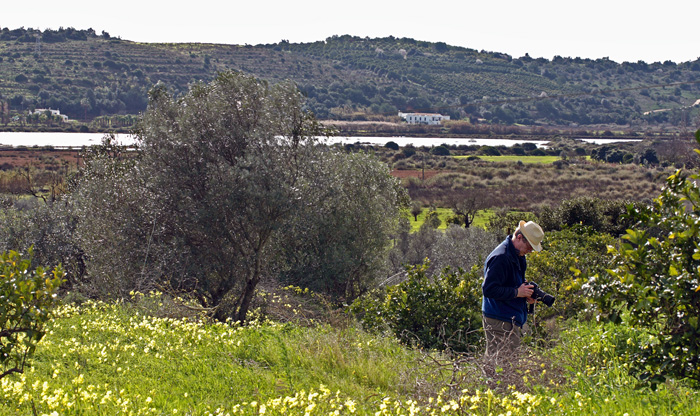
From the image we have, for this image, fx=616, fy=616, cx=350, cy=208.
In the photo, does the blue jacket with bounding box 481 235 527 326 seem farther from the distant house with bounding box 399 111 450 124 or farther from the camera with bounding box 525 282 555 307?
the distant house with bounding box 399 111 450 124

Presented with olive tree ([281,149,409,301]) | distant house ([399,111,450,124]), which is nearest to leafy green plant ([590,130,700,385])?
olive tree ([281,149,409,301])

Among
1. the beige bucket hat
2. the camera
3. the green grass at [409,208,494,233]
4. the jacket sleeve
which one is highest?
the beige bucket hat

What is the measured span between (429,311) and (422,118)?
11341 centimetres

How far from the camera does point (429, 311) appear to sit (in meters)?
8.15

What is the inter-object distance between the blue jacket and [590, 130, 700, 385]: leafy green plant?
1.66m

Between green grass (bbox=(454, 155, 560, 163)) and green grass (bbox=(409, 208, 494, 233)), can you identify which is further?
green grass (bbox=(454, 155, 560, 163))

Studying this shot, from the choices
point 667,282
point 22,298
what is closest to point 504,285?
point 667,282

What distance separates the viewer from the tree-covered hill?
99.3m

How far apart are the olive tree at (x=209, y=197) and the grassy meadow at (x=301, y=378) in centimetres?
567

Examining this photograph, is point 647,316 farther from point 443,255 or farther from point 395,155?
point 395,155

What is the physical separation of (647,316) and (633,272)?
30 centimetres

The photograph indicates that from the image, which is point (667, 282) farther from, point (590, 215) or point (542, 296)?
point (590, 215)

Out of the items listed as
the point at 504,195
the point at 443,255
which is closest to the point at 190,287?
the point at 443,255

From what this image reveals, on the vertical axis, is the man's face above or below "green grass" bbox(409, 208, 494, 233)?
above
